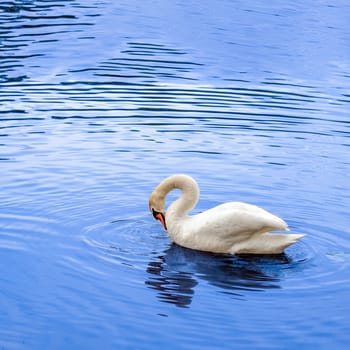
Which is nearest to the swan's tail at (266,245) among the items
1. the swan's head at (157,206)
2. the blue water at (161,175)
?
the blue water at (161,175)

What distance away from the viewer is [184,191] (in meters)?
12.0

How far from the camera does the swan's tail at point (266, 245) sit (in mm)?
11195

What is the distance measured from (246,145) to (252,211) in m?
4.91

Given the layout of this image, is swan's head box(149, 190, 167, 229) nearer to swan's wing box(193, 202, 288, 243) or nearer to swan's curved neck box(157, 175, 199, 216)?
swan's curved neck box(157, 175, 199, 216)

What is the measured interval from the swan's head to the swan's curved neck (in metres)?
0.09

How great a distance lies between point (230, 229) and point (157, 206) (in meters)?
1.20

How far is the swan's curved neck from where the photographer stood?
11875mm

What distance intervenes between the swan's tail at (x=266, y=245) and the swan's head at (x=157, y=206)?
1133 mm

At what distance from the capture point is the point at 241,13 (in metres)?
30.4

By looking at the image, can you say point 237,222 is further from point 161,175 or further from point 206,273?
point 161,175

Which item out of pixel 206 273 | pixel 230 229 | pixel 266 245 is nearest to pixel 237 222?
pixel 230 229

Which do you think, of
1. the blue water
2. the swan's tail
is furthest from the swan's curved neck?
the swan's tail

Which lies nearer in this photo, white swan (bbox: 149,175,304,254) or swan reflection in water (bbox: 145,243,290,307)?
swan reflection in water (bbox: 145,243,290,307)

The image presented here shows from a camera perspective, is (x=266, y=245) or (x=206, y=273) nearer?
(x=206, y=273)
